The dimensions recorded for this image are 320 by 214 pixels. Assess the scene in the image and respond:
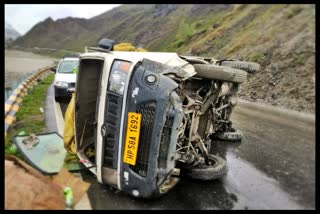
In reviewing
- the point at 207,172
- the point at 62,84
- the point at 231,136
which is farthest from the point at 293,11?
the point at 62,84

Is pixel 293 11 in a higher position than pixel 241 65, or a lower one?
higher

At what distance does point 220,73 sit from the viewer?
221 inches

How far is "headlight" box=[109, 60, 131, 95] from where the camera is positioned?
4.97m

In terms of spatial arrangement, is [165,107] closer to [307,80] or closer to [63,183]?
[63,183]

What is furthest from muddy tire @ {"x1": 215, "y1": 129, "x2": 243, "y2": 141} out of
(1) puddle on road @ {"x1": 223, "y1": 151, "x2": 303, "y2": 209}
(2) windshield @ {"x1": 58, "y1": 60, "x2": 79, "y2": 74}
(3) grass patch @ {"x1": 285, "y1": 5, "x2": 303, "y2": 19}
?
(2) windshield @ {"x1": 58, "y1": 60, "x2": 79, "y2": 74}

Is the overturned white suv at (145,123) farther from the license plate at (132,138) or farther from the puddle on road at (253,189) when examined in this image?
the puddle on road at (253,189)

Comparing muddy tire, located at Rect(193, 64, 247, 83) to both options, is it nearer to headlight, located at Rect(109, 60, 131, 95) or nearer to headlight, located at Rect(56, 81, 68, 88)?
headlight, located at Rect(109, 60, 131, 95)

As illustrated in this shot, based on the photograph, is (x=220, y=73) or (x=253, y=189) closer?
(x=253, y=189)

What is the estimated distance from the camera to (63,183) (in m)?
5.02

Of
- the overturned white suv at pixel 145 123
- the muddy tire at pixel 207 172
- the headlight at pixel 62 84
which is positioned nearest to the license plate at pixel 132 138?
the overturned white suv at pixel 145 123

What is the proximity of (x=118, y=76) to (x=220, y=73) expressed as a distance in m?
1.60

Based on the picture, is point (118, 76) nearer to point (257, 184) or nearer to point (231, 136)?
point (257, 184)

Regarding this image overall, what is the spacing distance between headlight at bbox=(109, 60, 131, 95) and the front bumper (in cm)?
11

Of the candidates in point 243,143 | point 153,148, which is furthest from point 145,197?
point 243,143
